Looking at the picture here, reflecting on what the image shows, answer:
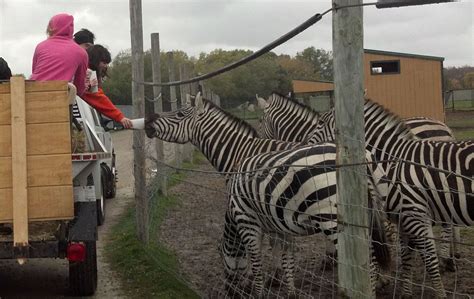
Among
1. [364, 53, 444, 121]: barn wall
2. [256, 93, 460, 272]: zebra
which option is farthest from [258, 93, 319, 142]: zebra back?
[364, 53, 444, 121]: barn wall

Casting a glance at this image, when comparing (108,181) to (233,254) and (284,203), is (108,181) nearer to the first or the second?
(233,254)

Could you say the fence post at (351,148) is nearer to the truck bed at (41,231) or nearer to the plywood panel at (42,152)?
the plywood panel at (42,152)

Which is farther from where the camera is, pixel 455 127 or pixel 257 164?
pixel 455 127

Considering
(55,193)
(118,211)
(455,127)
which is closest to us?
(55,193)

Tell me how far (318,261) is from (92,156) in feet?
9.72

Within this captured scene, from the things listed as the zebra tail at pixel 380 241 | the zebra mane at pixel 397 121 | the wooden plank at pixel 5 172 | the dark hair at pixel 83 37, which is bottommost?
the zebra tail at pixel 380 241

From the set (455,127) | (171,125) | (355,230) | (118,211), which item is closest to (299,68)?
(455,127)

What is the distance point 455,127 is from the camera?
86.9ft

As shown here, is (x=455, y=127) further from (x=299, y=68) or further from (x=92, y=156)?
(x=92, y=156)

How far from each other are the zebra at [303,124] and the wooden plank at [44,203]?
3.43 m

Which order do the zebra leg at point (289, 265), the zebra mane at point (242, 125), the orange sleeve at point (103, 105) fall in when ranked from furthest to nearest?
the zebra mane at point (242, 125), the orange sleeve at point (103, 105), the zebra leg at point (289, 265)

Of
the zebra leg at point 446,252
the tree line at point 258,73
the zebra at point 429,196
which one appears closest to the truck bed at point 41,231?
the zebra at point 429,196

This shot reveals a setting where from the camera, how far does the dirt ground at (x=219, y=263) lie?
20.1 ft

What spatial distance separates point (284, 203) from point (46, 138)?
74.4 inches
